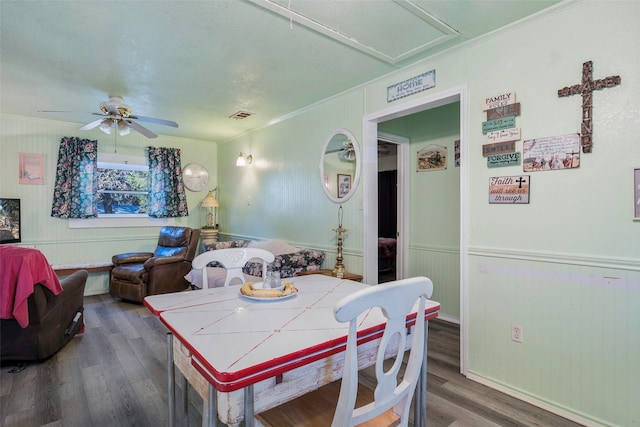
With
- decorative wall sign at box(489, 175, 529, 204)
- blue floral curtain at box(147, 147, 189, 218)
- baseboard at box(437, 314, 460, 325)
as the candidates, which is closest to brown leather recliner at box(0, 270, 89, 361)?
blue floral curtain at box(147, 147, 189, 218)

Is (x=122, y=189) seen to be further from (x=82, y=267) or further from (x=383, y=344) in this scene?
(x=383, y=344)

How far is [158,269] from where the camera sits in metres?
4.35

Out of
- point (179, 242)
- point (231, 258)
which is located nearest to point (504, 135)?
point (231, 258)

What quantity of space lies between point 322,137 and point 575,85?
238 cm

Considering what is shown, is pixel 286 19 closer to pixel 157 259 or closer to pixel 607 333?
pixel 607 333

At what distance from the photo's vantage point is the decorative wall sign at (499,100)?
2.20 m

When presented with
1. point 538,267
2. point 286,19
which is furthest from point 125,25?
point 538,267

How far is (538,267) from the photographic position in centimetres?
211

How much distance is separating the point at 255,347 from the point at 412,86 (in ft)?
8.38

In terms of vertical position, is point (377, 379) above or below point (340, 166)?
below

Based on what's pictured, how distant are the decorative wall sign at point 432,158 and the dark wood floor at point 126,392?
1873mm

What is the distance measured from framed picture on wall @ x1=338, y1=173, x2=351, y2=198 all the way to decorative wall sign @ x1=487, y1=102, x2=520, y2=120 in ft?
4.98

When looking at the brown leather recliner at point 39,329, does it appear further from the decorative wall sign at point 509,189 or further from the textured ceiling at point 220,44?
the decorative wall sign at point 509,189

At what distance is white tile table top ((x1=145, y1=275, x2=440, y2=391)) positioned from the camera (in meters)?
0.93
